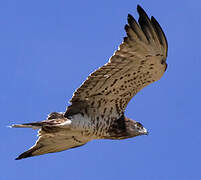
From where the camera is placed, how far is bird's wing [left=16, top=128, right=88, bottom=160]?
13.3 meters

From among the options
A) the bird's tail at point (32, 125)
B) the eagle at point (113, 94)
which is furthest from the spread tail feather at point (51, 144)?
the bird's tail at point (32, 125)

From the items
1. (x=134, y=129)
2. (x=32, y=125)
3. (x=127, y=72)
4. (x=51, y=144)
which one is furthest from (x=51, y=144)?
(x=127, y=72)

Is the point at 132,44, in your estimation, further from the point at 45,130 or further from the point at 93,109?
the point at 45,130

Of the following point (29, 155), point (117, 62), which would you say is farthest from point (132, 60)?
point (29, 155)

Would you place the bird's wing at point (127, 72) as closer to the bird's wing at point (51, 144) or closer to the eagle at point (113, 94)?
the eagle at point (113, 94)

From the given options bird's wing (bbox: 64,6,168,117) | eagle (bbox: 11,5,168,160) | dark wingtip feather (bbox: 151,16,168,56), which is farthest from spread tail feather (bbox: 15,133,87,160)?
dark wingtip feather (bbox: 151,16,168,56)

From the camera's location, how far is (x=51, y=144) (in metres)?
13.5

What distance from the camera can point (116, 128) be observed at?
12883mm

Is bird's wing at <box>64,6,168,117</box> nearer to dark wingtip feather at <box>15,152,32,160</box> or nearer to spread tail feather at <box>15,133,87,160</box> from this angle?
spread tail feather at <box>15,133,87,160</box>

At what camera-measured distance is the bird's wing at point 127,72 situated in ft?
38.8

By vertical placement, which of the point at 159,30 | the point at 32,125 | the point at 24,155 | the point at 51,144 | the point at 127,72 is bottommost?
the point at 24,155

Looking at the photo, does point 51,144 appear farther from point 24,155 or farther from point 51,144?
point 24,155

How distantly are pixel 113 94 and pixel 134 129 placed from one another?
901 mm

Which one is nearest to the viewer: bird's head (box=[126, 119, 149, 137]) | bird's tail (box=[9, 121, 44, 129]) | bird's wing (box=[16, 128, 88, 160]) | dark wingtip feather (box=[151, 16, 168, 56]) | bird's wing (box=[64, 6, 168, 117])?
dark wingtip feather (box=[151, 16, 168, 56])
